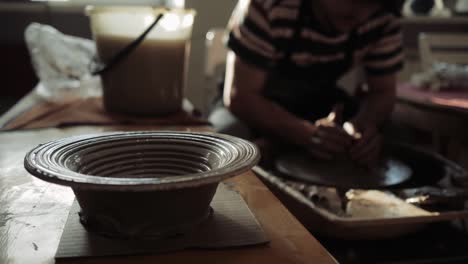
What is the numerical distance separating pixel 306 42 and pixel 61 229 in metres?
0.96

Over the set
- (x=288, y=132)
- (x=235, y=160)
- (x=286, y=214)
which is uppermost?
Result: (x=235, y=160)

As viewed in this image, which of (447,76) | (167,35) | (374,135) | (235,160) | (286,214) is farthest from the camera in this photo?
(447,76)

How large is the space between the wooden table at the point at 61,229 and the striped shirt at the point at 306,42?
60 cm

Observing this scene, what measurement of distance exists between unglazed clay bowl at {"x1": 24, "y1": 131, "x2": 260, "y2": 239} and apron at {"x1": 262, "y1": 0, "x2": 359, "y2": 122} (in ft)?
2.67

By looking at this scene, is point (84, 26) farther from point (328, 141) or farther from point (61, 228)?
point (61, 228)

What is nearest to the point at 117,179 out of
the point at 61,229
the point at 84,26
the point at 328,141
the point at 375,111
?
the point at 61,229

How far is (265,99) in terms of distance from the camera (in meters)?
1.24

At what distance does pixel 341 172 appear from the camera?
0.94m

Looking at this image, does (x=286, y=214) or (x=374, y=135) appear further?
(x=374, y=135)

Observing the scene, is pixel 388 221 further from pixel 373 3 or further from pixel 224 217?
pixel 373 3

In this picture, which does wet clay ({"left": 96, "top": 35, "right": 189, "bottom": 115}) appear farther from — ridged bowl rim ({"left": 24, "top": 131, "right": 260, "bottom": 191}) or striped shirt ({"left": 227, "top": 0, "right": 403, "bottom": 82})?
ridged bowl rim ({"left": 24, "top": 131, "right": 260, "bottom": 191})

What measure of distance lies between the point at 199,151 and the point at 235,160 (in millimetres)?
84

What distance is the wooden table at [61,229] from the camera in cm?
43

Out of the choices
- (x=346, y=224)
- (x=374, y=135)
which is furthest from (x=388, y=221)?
(x=374, y=135)
